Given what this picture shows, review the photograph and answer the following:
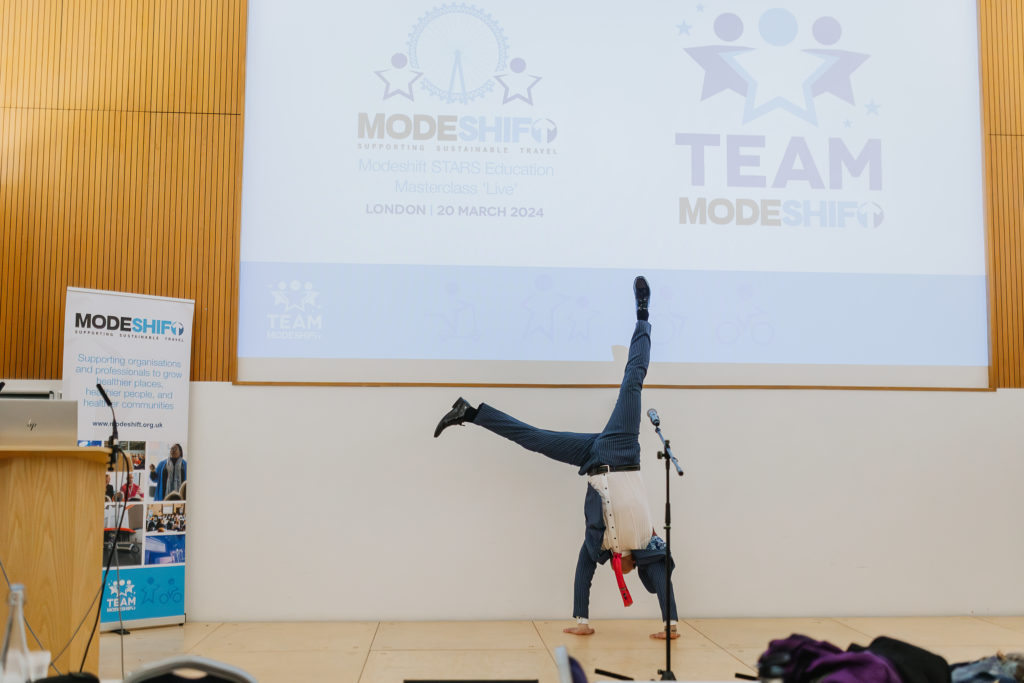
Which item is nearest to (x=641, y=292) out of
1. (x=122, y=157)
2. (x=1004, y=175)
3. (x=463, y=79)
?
(x=463, y=79)

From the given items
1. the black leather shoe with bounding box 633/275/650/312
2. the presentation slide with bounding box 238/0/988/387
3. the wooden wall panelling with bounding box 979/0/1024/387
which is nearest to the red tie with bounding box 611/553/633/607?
the presentation slide with bounding box 238/0/988/387

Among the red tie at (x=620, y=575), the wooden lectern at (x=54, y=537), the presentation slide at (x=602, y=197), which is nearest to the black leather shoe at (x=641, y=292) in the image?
the presentation slide at (x=602, y=197)

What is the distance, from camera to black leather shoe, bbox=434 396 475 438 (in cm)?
456

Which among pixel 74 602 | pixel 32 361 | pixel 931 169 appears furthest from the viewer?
pixel 931 169

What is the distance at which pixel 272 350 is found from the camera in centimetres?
487

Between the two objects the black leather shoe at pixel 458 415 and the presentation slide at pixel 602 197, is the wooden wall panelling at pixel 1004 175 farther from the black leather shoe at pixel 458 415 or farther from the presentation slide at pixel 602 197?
the black leather shoe at pixel 458 415

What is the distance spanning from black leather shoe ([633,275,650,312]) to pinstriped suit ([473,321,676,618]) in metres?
0.10

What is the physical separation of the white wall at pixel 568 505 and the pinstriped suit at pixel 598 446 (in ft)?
1.16

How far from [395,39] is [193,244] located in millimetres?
1786

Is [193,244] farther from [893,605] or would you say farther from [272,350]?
[893,605]

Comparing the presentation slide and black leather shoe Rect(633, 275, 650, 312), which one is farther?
the presentation slide

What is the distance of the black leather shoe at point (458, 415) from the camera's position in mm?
4559

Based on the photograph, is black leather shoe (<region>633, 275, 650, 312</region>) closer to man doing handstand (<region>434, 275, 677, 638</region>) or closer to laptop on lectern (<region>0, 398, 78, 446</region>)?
man doing handstand (<region>434, 275, 677, 638</region>)

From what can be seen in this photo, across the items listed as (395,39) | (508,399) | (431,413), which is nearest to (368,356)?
(431,413)
